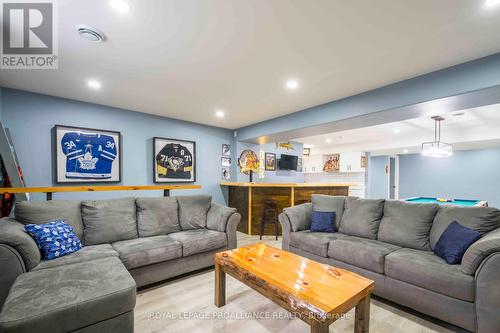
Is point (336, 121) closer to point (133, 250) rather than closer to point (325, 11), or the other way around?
point (325, 11)

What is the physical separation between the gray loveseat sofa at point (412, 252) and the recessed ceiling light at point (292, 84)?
1785 millimetres

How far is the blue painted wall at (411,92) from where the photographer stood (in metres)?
2.28

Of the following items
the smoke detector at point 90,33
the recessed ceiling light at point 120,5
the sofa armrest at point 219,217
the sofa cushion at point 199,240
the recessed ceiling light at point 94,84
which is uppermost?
the recessed ceiling light at point 120,5

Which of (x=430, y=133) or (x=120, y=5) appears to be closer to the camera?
(x=120, y=5)

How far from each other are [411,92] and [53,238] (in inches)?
170

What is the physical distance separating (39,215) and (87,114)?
6.89ft

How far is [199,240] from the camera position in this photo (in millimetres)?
2762

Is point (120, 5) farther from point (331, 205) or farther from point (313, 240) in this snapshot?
point (331, 205)

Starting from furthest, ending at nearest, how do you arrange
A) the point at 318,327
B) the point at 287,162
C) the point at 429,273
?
the point at 287,162 → the point at 429,273 → the point at 318,327

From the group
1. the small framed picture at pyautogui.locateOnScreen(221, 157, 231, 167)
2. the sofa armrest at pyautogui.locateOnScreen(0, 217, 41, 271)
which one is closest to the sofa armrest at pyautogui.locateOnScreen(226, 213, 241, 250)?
the sofa armrest at pyautogui.locateOnScreen(0, 217, 41, 271)

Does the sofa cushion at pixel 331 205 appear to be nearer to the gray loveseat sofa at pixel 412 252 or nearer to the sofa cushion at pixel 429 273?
the gray loveseat sofa at pixel 412 252

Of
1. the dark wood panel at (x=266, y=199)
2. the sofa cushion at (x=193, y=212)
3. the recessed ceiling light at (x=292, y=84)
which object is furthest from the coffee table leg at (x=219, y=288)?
the dark wood panel at (x=266, y=199)

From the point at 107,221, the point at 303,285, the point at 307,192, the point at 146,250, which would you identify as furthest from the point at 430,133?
the point at 107,221

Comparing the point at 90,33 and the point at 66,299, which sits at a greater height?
the point at 90,33
